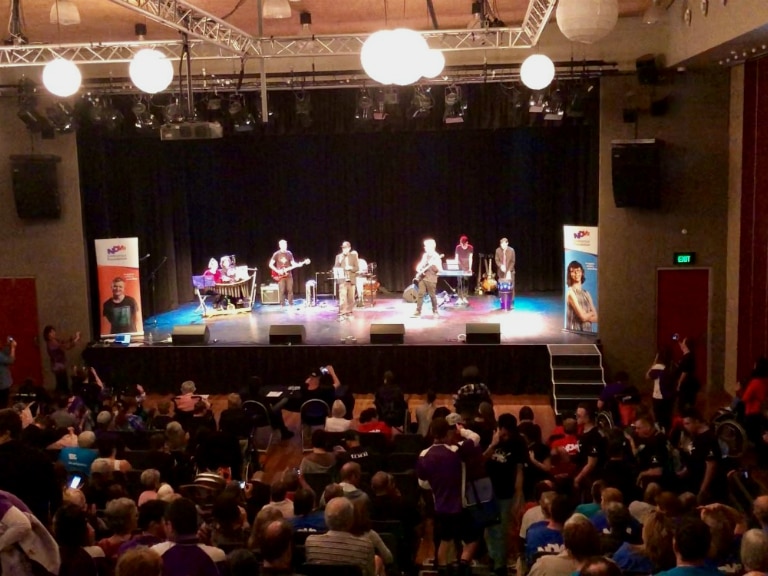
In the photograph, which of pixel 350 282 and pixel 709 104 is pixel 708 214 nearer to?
pixel 709 104

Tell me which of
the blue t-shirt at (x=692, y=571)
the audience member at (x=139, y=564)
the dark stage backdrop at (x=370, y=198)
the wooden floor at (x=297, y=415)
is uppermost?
the dark stage backdrop at (x=370, y=198)

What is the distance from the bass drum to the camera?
51.9 feet

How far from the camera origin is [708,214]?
13078mm

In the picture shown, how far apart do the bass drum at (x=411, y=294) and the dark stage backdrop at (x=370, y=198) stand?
2.29 metres

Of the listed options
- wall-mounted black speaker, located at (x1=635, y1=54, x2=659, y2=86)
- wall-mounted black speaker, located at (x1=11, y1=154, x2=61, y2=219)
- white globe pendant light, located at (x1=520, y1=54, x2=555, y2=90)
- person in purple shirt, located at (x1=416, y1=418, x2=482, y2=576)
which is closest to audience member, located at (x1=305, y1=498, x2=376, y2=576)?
person in purple shirt, located at (x1=416, y1=418, x2=482, y2=576)

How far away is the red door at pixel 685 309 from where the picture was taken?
13.2 m

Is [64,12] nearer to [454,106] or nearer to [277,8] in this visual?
[277,8]

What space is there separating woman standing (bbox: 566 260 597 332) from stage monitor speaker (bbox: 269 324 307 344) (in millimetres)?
4206

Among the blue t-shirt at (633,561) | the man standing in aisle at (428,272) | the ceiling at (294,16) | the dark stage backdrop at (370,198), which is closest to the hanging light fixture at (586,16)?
the blue t-shirt at (633,561)

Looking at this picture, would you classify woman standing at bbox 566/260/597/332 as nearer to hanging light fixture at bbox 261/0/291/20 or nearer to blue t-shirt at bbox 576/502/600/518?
hanging light fixture at bbox 261/0/291/20

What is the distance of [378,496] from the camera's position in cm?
621

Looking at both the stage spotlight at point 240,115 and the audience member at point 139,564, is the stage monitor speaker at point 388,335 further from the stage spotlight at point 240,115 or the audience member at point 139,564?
the audience member at point 139,564

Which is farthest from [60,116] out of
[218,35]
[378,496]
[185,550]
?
[185,550]

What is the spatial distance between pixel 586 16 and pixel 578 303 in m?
8.79
